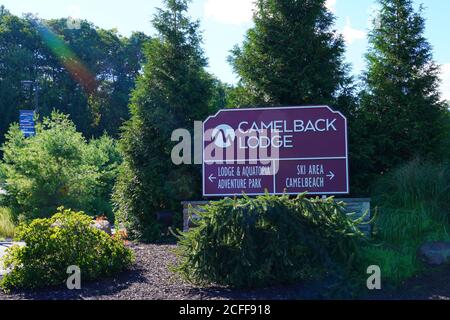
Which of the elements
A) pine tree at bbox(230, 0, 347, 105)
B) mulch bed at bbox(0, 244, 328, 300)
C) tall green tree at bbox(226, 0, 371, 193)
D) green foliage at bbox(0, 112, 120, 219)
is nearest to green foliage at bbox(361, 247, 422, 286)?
mulch bed at bbox(0, 244, 328, 300)

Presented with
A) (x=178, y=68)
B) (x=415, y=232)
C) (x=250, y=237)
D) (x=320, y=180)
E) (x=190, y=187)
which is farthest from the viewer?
(x=178, y=68)

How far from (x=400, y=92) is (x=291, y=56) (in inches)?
96.4

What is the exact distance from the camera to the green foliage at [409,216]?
6.87 m

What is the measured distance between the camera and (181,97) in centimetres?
1105

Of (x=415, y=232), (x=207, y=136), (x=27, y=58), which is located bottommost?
(x=415, y=232)

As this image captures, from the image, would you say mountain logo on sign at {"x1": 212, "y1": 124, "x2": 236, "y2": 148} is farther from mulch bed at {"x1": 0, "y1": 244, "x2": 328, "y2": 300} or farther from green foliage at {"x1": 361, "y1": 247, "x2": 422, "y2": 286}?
green foliage at {"x1": 361, "y1": 247, "x2": 422, "y2": 286}

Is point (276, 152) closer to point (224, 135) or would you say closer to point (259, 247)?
point (224, 135)

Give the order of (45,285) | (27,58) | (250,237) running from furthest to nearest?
1. (27,58)
2. (45,285)
3. (250,237)

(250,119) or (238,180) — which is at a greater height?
(250,119)

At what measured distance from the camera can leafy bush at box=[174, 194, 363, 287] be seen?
6191 mm

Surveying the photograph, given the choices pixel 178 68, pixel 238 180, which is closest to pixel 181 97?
pixel 178 68

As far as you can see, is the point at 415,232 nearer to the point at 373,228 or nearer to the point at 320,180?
the point at 373,228

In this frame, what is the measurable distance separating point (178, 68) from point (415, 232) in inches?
241

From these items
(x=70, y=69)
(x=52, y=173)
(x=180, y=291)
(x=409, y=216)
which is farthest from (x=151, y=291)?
(x=70, y=69)
